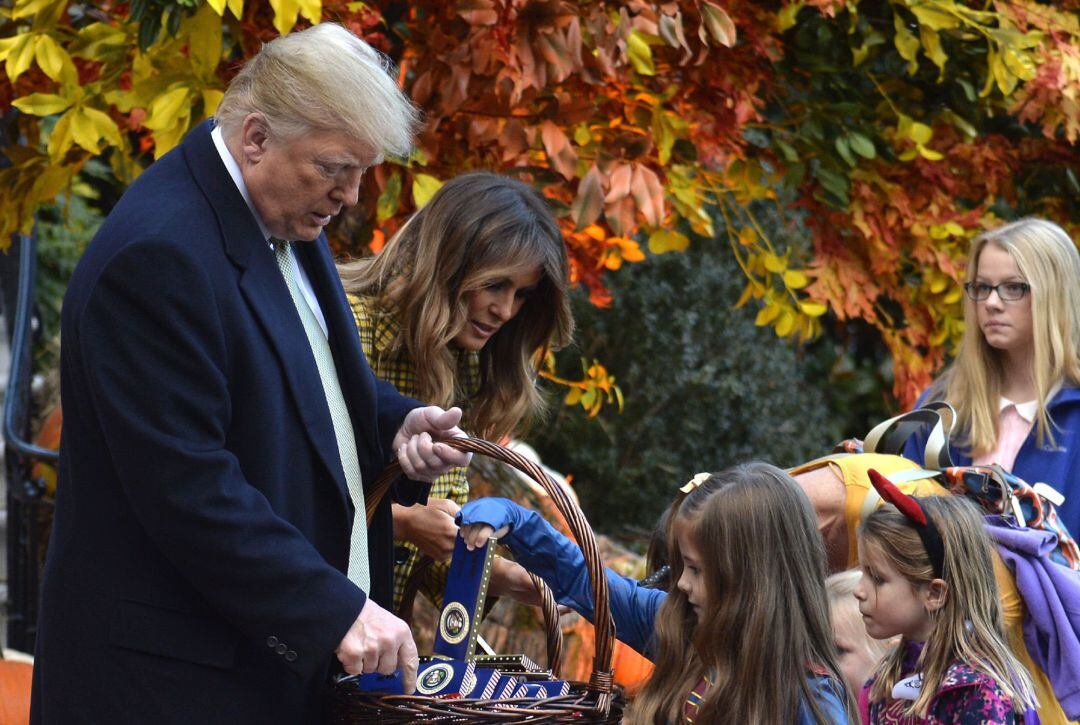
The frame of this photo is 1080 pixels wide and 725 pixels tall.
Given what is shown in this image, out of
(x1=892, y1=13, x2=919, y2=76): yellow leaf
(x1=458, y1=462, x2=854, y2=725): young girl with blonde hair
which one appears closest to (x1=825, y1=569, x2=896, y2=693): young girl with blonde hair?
(x1=458, y1=462, x2=854, y2=725): young girl with blonde hair

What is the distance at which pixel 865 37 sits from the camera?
3715 mm

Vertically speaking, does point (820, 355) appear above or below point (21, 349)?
below

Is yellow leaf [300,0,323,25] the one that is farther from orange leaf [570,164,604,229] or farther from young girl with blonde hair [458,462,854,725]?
young girl with blonde hair [458,462,854,725]

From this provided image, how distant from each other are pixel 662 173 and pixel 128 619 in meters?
1.90

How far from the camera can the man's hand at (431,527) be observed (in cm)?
265

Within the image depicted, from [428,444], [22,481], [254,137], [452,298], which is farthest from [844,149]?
[22,481]

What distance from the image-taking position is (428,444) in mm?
2189

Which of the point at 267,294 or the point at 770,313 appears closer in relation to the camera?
the point at 267,294

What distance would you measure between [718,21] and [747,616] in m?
1.49

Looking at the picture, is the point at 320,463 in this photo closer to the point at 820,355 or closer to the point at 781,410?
the point at 781,410

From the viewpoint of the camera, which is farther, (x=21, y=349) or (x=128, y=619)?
(x=21, y=349)

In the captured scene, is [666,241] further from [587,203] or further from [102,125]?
[102,125]

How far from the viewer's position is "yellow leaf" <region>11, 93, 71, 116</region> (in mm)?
2887

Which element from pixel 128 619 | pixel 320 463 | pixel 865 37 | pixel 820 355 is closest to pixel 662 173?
pixel 865 37
